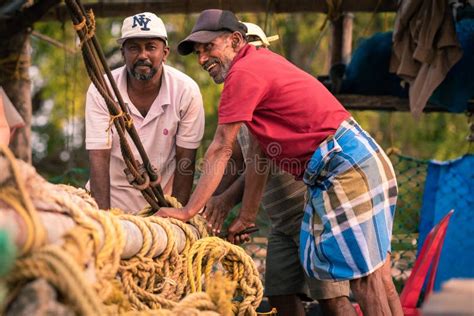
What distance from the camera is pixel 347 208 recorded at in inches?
165

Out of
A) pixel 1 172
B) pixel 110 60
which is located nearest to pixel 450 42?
pixel 1 172

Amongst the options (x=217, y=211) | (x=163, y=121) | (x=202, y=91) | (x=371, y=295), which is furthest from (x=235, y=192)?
(x=202, y=91)

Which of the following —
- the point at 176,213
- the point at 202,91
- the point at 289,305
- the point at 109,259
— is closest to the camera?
the point at 109,259

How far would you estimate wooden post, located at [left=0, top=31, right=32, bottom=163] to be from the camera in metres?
6.77

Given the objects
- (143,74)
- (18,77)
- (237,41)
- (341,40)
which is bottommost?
(18,77)

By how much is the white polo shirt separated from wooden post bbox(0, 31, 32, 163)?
1.85m

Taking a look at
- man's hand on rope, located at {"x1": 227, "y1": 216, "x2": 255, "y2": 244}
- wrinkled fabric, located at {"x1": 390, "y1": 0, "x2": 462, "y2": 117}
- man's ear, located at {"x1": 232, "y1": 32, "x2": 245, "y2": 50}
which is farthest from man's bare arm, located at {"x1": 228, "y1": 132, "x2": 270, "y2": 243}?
wrinkled fabric, located at {"x1": 390, "y1": 0, "x2": 462, "y2": 117}

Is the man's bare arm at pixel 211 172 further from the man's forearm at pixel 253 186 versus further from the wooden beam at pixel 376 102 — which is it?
the wooden beam at pixel 376 102

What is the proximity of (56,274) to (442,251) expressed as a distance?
487cm

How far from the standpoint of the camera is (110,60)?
51.1 ft

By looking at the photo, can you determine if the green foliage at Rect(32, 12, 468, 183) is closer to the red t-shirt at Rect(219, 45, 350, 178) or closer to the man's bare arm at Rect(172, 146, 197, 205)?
the man's bare arm at Rect(172, 146, 197, 205)

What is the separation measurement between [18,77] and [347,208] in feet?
11.1

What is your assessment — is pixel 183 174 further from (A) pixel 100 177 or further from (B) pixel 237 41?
(B) pixel 237 41

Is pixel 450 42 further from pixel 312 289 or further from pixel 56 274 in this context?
pixel 56 274
